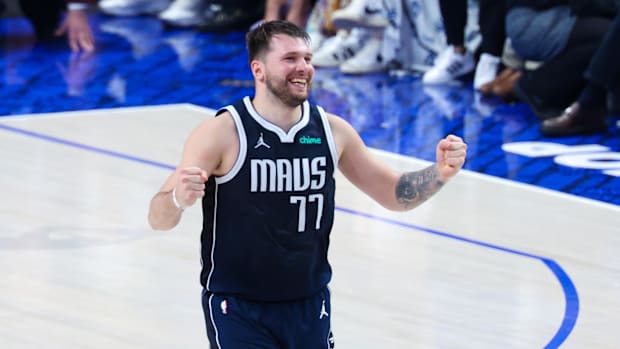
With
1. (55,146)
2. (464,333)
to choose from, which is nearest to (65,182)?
(55,146)

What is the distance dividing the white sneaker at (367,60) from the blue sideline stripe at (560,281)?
3.74m

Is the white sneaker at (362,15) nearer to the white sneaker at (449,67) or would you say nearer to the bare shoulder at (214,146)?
the white sneaker at (449,67)

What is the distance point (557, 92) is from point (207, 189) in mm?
4620

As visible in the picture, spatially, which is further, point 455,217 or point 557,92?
point 557,92

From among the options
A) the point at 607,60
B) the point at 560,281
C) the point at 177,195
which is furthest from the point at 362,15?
the point at 177,195

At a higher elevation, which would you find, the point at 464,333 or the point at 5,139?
the point at 464,333

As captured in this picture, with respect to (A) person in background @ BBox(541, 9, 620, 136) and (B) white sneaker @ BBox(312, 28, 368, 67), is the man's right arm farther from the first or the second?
(B) white sneaker @ BBox(312, 28, 368, 67)

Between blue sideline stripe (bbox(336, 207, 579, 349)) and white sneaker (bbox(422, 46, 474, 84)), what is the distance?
329cm

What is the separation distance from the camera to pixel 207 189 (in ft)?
10.2

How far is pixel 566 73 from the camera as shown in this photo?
288 inches

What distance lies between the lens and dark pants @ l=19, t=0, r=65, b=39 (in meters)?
10.7

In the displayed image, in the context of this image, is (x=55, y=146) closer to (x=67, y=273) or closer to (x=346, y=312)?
(x=67, y=273)

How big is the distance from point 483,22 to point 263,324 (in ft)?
17.3

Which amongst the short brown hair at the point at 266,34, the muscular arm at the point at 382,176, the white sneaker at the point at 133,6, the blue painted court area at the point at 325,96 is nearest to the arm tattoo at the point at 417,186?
the muscular arm at the point at 382,176
